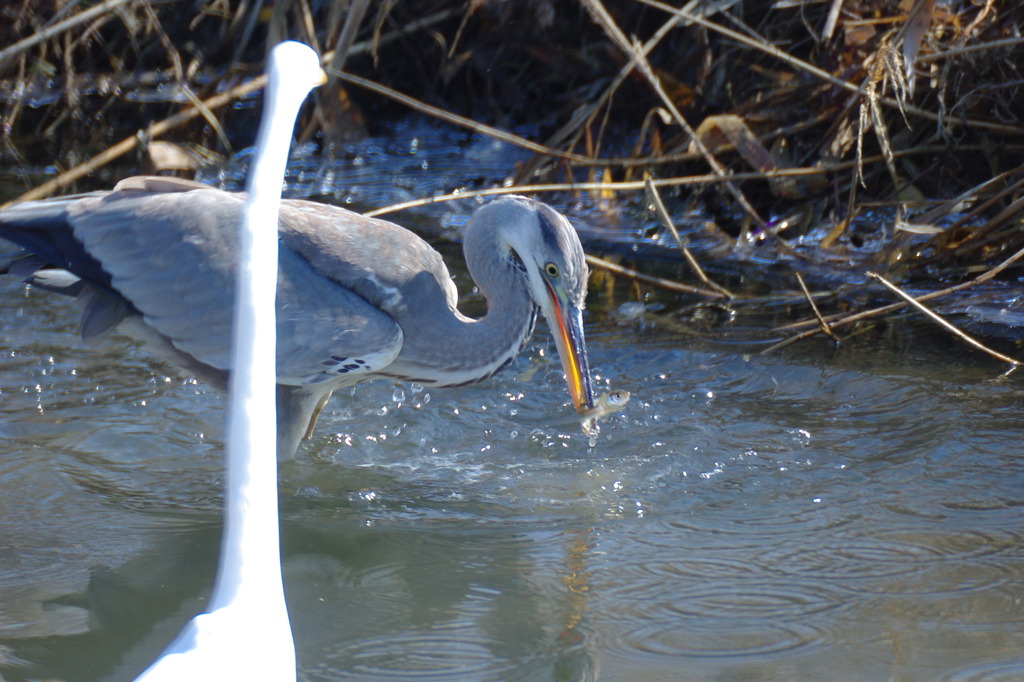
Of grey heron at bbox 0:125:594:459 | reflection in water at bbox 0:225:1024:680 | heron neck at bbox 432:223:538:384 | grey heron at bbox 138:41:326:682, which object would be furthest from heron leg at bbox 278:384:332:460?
grey heron at bbox 138:41:326:682

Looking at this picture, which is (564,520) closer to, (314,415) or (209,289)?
(314,415)

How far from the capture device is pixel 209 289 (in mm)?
3797

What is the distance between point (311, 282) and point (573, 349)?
0.91 m

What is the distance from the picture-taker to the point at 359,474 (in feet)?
12.5

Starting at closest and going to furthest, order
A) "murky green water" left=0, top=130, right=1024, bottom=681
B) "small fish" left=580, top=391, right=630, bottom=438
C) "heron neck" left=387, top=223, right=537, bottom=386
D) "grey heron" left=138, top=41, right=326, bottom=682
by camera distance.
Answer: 1. "grey heron" left=138, top=41, right=326, bottom=682
2. "murky green water" left=0, top=130, right=1024, bottom=681
3. "small fish" left=580, top=391, right=630, bottom=438
4. "heron neck" left=387, top=223, right=537, bottom=386

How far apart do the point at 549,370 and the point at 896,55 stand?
2052 mm

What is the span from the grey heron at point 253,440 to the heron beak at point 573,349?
2027 mm

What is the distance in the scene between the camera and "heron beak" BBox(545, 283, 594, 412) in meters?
3.57

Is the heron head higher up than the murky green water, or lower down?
higher up

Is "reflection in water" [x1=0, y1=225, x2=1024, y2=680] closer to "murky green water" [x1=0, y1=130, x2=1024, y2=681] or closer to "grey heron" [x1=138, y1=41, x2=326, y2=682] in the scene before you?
"murky green water" [x1=0, y1=130, x2=1024, y2=681]

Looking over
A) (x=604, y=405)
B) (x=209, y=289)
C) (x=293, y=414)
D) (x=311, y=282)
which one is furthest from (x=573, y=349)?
(x=209, y=289)

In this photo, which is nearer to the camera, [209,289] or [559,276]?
[559,276]

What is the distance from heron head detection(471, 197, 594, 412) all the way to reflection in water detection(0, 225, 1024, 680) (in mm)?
372

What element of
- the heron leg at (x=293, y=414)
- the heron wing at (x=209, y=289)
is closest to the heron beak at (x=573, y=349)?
the heron wing at (x=209, y=289)
